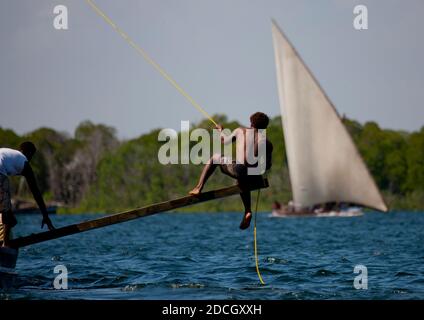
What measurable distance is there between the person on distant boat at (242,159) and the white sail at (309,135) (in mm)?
32089

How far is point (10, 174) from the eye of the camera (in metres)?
18.7

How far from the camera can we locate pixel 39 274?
23078 mm

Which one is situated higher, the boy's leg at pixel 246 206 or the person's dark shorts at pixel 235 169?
the person's dark shorts at pixel 235 169

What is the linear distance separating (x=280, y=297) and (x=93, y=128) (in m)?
125

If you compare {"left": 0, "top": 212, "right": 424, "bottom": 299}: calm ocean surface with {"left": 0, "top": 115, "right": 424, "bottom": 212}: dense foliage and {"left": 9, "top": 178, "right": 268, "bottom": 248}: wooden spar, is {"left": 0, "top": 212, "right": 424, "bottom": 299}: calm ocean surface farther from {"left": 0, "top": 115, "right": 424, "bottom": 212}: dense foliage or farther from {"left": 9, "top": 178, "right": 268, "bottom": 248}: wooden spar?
{"left": 0, "top": 115, "right": 424, "bottom": 212}: dense foliage

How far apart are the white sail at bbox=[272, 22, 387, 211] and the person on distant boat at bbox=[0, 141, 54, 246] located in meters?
32.6

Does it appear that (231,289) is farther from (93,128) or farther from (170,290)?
(93,128)

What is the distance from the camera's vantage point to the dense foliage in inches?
4432

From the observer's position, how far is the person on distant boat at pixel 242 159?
17625 millimetres

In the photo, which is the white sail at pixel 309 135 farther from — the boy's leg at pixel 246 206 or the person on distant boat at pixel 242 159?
the person on distant boat at pixel 242 159

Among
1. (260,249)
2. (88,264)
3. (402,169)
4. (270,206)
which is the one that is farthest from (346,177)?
(402,169)

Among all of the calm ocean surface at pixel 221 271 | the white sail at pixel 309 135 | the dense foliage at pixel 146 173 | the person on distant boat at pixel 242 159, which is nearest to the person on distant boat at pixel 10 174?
the calm ocean surface at pixel 221 271

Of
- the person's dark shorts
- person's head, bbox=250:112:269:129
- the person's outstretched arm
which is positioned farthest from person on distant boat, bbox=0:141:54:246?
person's head, bbox=250:112:269:129

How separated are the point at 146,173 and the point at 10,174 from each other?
339 feet
